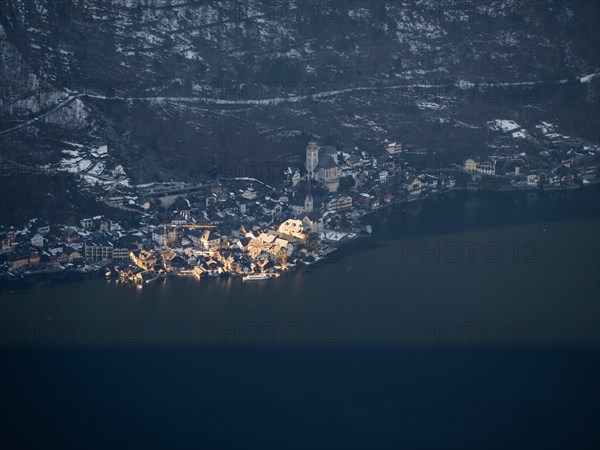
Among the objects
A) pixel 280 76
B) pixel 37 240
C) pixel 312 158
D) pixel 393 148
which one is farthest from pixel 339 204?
pixel 37 240

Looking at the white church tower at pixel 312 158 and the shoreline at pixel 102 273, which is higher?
the white church tower at pixel 312 158

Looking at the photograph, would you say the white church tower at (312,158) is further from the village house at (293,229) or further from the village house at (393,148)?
the village house at (293,229)

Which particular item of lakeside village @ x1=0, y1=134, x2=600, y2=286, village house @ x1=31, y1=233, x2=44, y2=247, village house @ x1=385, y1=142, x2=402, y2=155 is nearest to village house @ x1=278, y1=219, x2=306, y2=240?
lakeside village @ x1=0, y1=134, x2=600, y2=286

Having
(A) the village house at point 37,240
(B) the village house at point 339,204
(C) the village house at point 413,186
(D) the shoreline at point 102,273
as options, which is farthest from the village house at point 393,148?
(A) the village house at point 37,240

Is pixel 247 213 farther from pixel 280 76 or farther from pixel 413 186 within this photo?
pixel 280 76

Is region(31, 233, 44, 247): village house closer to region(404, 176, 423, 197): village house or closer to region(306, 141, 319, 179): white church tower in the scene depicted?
region(306, 141, 319, 179): white church tower
